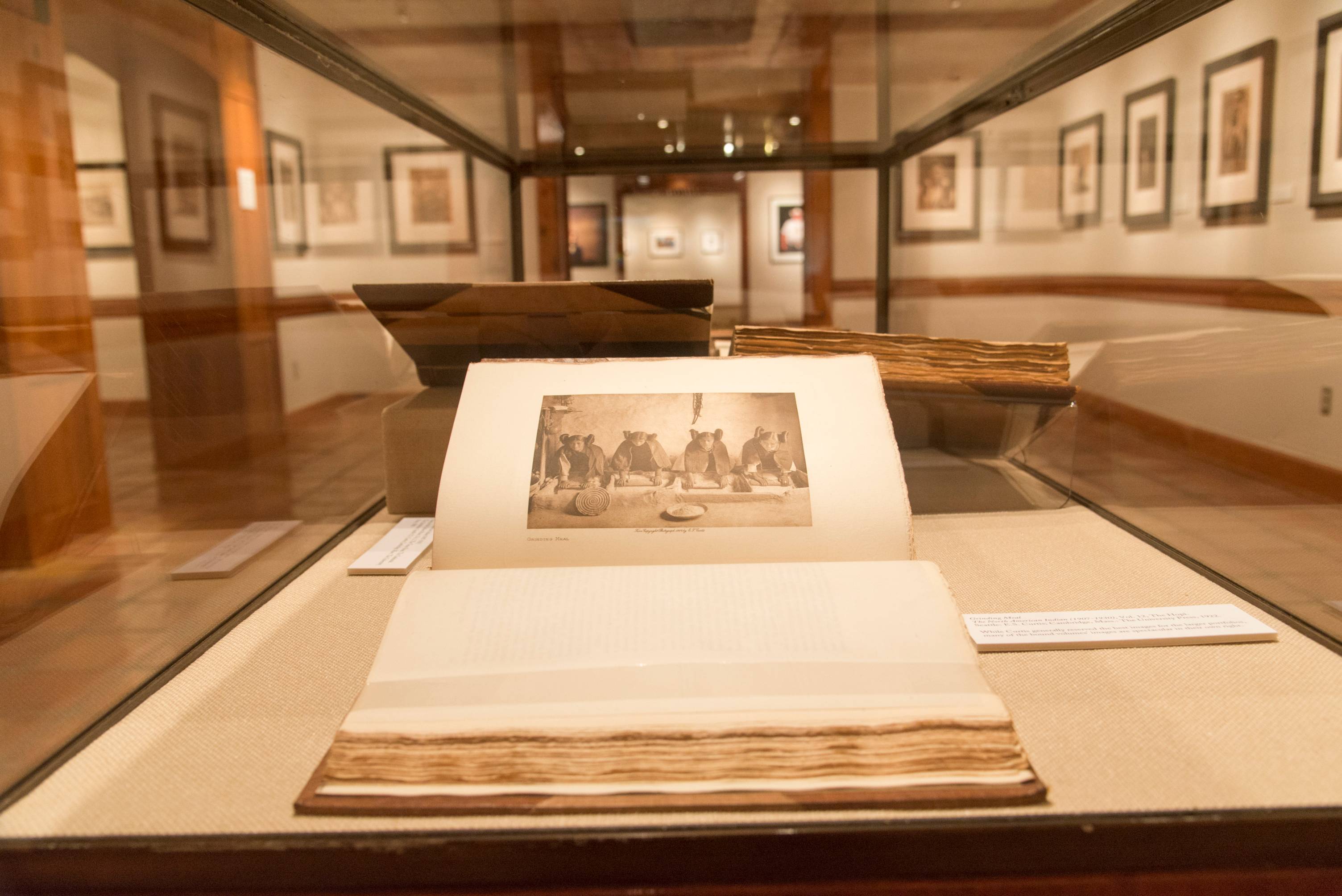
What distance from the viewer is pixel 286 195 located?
3.03 feet

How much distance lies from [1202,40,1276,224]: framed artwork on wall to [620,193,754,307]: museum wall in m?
0.68

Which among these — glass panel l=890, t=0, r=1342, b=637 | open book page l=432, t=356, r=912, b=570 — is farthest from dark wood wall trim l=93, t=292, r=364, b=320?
glass panel l=890, t=0, r=1342, b=637

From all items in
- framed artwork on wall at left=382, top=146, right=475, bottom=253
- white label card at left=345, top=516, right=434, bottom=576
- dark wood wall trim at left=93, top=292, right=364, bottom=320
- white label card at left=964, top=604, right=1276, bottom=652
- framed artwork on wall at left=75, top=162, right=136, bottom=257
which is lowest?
white label card at left=964, top=604, right=1276, bottom=652

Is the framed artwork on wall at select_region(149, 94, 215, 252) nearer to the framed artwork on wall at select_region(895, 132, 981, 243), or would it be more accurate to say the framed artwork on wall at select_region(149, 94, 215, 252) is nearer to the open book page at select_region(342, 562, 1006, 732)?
the open book page at select_region(342, 562, 1006, 732)

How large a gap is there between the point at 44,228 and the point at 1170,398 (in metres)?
1.45

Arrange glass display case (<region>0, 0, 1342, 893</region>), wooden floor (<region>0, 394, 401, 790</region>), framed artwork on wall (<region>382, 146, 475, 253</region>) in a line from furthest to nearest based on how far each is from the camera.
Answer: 1. framed artwork on wall (<region>382, 146, 475, 253</region>)
2. wooden floor (<region>0, 394, 401, 790</region>)
3. glass display case (<region>0, 0, 1342, 893</region>)

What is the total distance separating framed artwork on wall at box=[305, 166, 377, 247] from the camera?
0.97 metres

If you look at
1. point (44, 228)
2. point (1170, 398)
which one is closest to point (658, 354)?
point (44, 228)

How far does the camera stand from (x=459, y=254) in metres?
1.26

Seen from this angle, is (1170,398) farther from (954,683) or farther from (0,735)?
(0,735)

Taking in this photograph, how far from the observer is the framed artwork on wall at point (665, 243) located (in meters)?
1.30

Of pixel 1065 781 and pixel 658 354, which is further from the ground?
pixel 658 354

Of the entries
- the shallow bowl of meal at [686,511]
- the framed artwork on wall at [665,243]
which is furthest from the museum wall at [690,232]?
the shallow bowl of meal at [686,511]

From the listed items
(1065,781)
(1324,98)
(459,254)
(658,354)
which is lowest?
(1065,781)
